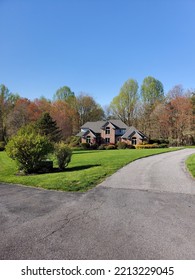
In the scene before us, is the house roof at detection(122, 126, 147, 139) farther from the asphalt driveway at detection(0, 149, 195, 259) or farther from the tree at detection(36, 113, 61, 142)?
the asphalt driveway at detection(0, 149, 195, 259)

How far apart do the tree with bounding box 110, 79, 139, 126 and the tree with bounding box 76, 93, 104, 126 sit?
5.83 m

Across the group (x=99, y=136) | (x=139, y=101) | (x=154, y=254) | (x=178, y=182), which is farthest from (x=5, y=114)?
(x=154, y=254)

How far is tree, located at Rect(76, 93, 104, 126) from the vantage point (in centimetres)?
5859

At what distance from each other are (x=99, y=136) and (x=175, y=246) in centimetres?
4532

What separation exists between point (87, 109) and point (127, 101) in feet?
42.0

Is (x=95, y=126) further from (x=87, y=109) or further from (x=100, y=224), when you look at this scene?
(x=100, y=224)

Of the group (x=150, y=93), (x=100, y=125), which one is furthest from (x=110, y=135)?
(x=150, y=93)

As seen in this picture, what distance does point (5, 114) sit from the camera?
154ft

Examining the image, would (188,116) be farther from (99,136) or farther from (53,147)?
(53,147)

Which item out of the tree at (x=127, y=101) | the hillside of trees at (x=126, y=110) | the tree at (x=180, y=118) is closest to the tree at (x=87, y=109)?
the hillside of trees at (x=126, y=110)

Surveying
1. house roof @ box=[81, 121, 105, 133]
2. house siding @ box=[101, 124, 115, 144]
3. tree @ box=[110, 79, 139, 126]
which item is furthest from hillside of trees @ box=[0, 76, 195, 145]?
house siding @ box=[101, 124, 115, 144]

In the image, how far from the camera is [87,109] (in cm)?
5991

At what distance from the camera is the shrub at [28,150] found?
39.8ft

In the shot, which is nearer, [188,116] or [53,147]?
[53,147]
